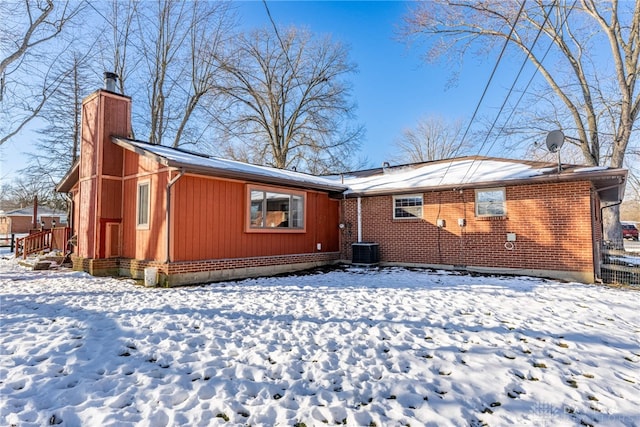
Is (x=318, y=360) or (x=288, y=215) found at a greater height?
(x=288, y=215)

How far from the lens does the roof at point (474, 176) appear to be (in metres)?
7.92

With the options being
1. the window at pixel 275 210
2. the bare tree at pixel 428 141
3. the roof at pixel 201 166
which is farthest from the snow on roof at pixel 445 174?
the bare tree at pixel 428 141

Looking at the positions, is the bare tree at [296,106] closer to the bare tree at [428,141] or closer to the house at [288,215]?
the bare tree at [428,141]

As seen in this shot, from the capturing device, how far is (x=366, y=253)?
417 inches

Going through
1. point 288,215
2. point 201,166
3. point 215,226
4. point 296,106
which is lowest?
point 215,226

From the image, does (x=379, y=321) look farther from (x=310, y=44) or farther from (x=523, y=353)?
(x=310, y=44)

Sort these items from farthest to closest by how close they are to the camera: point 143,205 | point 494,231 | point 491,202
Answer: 1. point 491,202
2. point 494,231
3. point 143,205

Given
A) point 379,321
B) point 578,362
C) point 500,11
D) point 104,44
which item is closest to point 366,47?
point 500,11

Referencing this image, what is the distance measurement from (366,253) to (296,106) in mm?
16125

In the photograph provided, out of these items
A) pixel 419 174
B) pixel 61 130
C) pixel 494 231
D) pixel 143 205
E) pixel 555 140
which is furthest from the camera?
pixel 61 130

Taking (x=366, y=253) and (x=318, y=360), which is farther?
(x=366, y=253)

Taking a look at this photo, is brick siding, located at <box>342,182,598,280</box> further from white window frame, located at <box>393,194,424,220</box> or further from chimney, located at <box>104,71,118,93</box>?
chimney, located at <box>104,71,118,93</box>

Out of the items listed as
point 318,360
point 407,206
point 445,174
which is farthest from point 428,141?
point 318,360

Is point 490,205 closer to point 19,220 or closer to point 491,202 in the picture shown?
point 491,202
